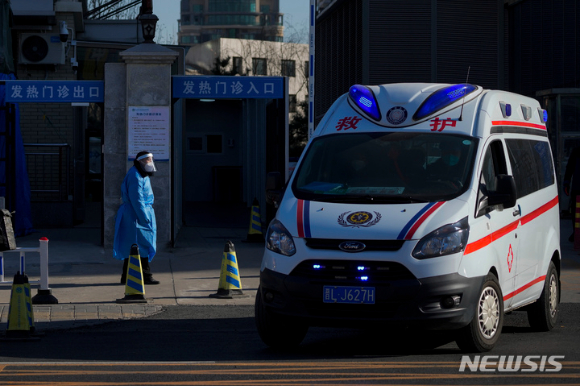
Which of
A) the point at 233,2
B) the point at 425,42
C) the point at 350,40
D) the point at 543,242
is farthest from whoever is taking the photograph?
the point at 233,2

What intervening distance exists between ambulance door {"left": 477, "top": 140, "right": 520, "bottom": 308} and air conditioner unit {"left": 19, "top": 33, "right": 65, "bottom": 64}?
48.0ft

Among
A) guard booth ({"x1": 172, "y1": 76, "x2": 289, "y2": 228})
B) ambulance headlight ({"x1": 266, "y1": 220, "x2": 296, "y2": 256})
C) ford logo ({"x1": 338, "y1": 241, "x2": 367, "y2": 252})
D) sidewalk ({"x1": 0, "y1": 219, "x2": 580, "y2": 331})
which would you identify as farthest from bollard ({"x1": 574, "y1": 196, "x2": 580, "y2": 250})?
ford logo ({"x1": 338, "y1": 241, "x2": 367, "y2": 252})

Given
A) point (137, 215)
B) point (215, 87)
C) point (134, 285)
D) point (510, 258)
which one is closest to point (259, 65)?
point (215, 87)

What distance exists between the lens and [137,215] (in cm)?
1152

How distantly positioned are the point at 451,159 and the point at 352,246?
1400 millimetres

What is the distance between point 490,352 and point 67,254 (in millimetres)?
8985

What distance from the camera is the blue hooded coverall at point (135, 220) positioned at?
1151 cm

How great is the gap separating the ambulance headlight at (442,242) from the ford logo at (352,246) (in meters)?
0.40

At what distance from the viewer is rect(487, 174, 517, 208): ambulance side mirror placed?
7496 millimetres

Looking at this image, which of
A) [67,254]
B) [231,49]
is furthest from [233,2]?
[67,254]

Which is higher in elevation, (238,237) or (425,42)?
(425,42)

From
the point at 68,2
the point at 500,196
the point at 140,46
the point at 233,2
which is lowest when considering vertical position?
the point at 500,196

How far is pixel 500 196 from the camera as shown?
7.54m

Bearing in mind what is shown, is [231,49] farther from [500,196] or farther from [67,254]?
[500,196]
